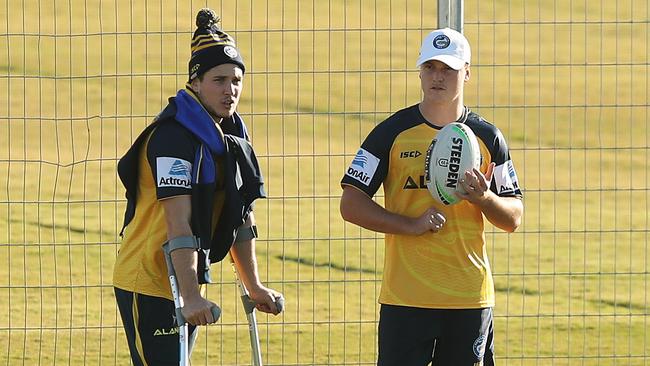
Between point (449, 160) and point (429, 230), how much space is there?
34 cm

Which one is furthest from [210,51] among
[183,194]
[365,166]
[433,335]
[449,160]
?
[433,335]

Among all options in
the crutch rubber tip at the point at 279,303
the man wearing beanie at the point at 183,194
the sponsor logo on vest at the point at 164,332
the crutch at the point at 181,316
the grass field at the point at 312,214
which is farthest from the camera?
the grass field at the point at 312,214

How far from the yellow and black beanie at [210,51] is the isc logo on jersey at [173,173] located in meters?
0.42

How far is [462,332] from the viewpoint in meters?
5.56

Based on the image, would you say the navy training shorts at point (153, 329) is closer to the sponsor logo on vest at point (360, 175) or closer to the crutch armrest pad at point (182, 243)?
the crutch armrest pad at point (182, 243)

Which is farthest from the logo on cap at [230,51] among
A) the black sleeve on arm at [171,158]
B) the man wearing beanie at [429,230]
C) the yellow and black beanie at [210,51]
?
the man wearing beanie at [429,230]

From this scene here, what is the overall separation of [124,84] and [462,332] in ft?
65.6

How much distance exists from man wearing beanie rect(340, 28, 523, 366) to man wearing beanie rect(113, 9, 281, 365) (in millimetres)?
561

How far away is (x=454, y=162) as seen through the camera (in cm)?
530

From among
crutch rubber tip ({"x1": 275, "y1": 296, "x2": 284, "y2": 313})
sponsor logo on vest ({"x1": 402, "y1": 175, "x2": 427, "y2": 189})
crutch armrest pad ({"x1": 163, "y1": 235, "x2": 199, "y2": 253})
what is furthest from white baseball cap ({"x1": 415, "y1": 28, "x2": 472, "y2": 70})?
crutch armrest pad ({"x1": 163, "y1": 235, "x2": 199, "y2": 253})

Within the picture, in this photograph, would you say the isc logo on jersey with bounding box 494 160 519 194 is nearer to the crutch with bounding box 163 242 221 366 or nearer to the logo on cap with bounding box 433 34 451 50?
the logo on cap with bounding box 433 34 451 50

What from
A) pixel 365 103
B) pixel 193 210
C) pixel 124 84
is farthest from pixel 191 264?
pixel 365 103

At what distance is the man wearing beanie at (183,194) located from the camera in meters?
5.06

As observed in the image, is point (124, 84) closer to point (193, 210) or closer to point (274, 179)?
point (274, 179)
